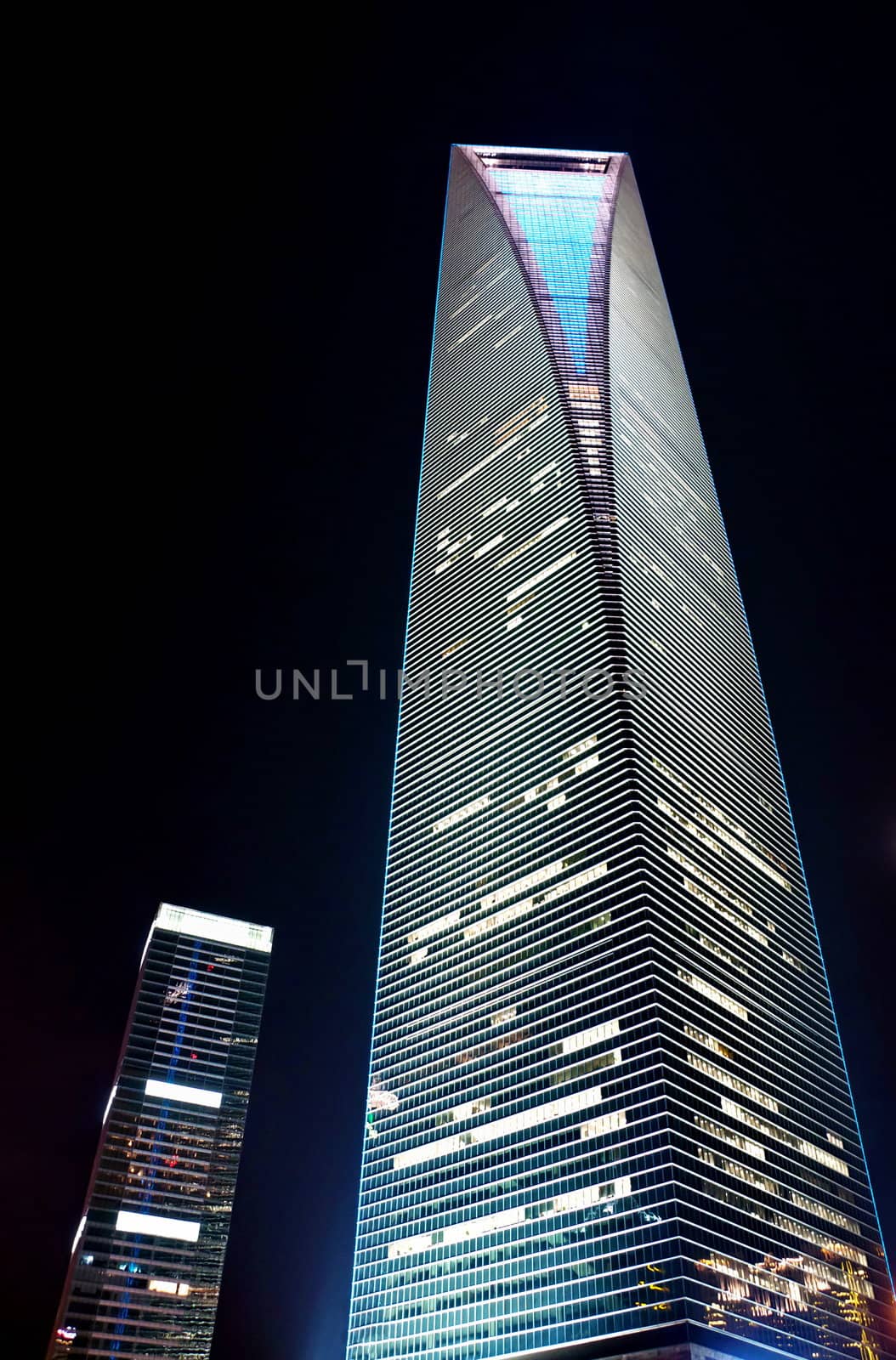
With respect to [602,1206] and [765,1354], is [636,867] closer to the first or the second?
[602,1206]

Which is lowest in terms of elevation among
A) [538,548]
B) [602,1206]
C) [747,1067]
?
[602,1206]

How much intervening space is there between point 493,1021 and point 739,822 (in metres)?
52.4

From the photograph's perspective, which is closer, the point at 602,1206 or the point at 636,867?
the point at 602,1206

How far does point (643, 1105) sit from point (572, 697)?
6461cm

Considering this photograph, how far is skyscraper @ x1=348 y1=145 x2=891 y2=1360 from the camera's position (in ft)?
420

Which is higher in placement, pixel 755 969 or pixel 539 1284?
pixel 755 969

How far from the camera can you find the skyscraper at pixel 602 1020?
420 feet

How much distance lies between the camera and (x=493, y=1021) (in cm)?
15988

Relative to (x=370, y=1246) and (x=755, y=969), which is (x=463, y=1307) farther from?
(x=755, y=969)

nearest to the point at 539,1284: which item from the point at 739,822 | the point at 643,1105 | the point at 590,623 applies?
the point at 643,1105

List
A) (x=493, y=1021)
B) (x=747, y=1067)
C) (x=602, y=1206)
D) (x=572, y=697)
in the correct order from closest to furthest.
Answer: (x=602, y=1206), (x=747, y=1067), (x=493, y=1021), (x=572, y=697)

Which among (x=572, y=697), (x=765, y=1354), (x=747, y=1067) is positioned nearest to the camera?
(x=765, y=1354)

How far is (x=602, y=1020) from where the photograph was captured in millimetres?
144875

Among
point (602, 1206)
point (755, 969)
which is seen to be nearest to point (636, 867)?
point (755, 969)
